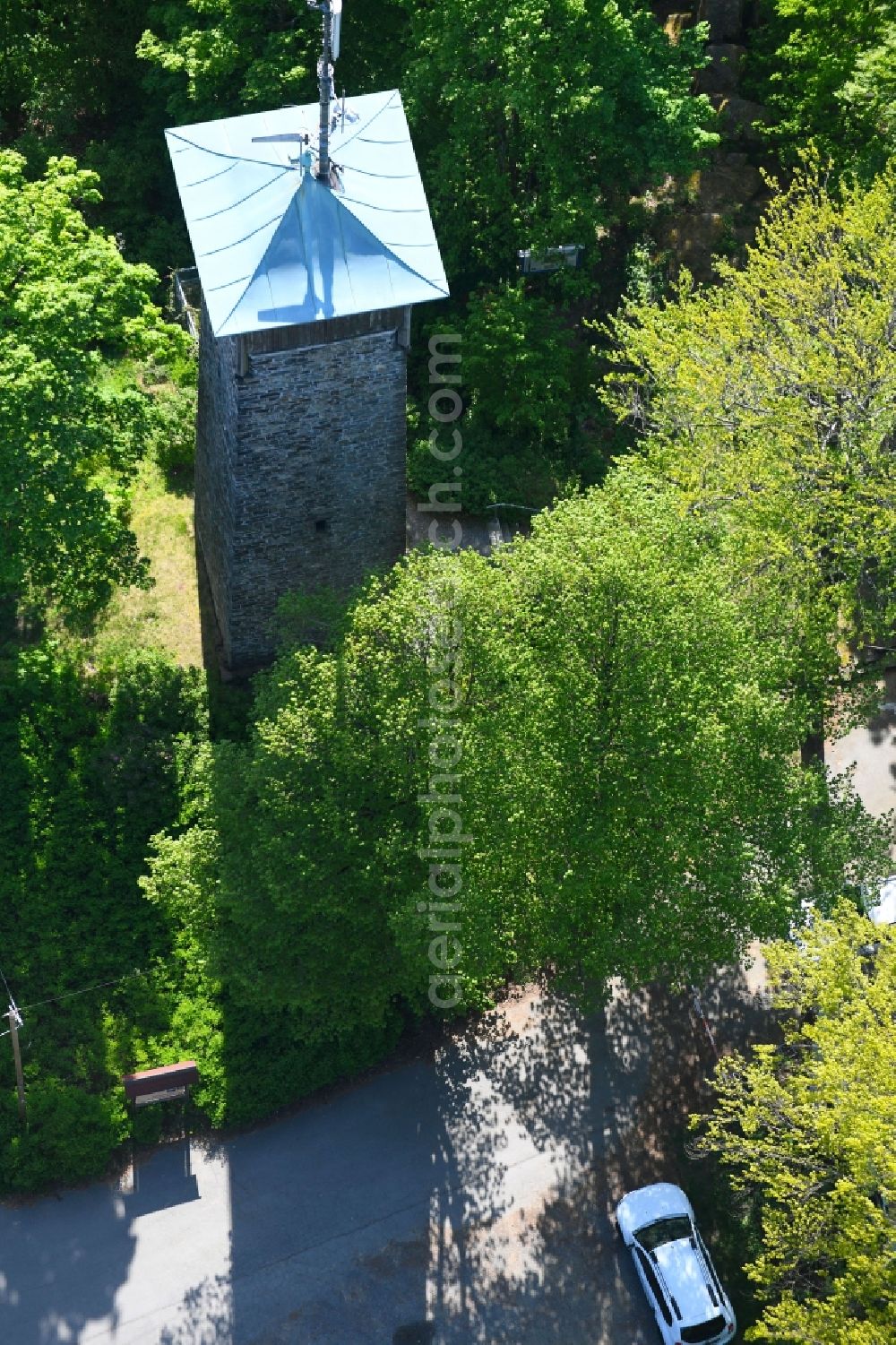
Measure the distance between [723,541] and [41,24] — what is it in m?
25.1

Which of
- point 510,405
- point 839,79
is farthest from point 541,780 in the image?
point 839,79

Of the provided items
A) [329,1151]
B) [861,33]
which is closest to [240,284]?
[329,1151]

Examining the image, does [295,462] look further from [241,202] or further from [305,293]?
[241,202]

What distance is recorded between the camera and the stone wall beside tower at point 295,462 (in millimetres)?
26672

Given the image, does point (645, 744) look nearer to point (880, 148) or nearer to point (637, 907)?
point (637, 907)

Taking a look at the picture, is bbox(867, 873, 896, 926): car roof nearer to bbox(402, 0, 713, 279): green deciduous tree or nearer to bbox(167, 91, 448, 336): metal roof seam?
bbox(167, 91, 448, 336): metal roof seam

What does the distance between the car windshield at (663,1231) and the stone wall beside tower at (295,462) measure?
13.9 m

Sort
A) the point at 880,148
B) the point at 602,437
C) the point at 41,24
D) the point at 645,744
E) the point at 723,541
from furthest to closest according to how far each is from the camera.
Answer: the point at 41,24, the point at 602,437, the point at 880,148, the point at 723,541, the point at 645,744

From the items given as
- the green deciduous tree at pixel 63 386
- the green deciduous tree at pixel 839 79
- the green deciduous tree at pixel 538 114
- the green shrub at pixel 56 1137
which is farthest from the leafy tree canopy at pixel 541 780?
the green deciduous tree at pixel 839 79

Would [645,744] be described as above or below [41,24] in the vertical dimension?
below

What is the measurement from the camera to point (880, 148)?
1347 inches

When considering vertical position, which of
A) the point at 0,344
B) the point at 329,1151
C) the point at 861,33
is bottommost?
the point at 329,1151

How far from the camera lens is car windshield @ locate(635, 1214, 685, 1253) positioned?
89.1 feet

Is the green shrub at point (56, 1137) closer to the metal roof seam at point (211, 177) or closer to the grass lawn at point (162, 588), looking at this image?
the grass lawn at point (162, 588)
